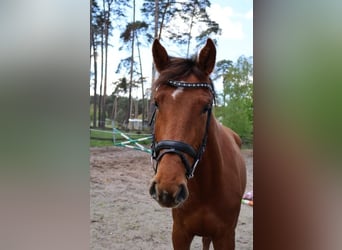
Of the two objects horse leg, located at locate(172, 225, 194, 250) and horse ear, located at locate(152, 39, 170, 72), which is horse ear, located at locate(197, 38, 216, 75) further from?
horse leg, located at locate(172, 225, 194, 250)

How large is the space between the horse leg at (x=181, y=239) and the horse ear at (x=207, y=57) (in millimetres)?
492

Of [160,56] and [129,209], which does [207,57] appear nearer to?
[160,56]

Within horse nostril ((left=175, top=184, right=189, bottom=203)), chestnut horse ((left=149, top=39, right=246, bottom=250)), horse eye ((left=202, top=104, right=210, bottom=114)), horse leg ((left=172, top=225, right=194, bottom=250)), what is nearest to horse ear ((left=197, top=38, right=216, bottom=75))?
chestnut horse ((left=149, top=39, right=246, bottom=250))

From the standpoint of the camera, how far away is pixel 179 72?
0.80 metres

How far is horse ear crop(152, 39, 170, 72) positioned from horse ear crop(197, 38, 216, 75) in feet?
0.30

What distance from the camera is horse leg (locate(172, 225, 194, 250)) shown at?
0.98 metres

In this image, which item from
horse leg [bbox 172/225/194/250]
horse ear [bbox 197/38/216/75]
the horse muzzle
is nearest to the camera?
the horse muzzle

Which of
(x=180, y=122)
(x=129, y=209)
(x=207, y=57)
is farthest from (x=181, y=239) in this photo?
(x=207, y=57)

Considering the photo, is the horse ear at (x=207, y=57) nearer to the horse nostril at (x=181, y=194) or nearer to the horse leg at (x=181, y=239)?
the horse nostril at (x=181, y=194)

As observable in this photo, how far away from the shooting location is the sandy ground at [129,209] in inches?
39.2

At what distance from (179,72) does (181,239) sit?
20.4 inches
